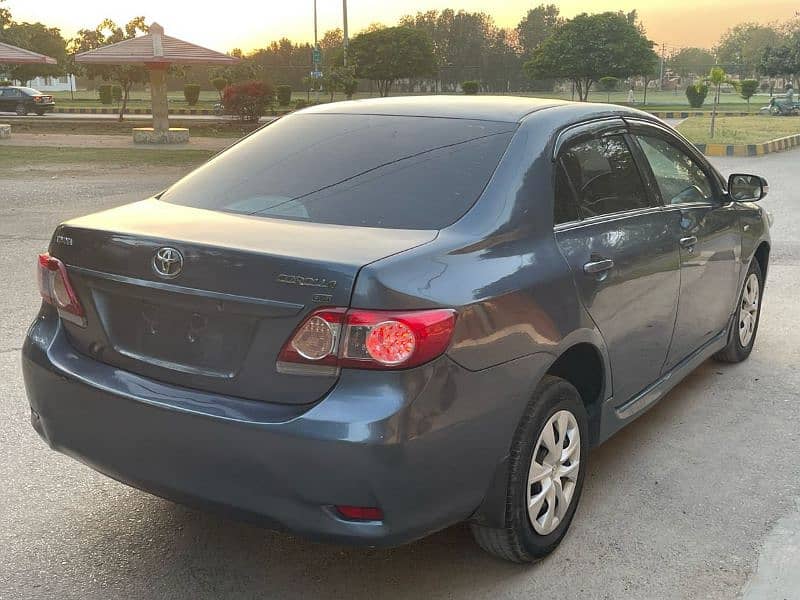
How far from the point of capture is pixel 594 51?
51.0m

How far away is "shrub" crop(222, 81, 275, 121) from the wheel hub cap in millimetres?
26826

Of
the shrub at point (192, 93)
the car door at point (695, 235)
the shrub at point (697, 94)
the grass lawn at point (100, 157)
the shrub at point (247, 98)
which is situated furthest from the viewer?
the shrub at point (192, 93)

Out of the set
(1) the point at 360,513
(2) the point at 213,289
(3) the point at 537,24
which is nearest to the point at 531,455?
(1) the point at 360,513

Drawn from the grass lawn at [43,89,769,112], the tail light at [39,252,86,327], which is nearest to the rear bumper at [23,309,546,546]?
the tail light at [39,252,86,327]

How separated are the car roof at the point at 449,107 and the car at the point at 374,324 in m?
0.02

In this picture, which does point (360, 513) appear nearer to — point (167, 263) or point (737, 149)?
point (167, 263)

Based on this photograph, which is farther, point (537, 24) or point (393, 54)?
point (537, 24)

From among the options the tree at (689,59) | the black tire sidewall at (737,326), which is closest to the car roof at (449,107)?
the black tire sidewall at (737,326)

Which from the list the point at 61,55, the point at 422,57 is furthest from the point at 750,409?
the point at 61,55

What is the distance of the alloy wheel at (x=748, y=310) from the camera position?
5.09m

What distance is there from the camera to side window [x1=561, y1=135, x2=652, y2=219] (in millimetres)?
3338

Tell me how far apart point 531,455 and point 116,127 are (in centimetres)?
2843

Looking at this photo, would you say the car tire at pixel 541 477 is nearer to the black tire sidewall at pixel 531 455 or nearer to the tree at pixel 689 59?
the black tire sidewall at pixel 531 455

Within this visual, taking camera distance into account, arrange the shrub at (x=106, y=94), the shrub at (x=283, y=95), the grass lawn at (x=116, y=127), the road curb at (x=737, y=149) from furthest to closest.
Answer: the shrub at (x=106, y=94) → the shrub at (x=283, y=95) → the grass lawn at (x=116, y=127) → the road curb at (x=737, y=149)
